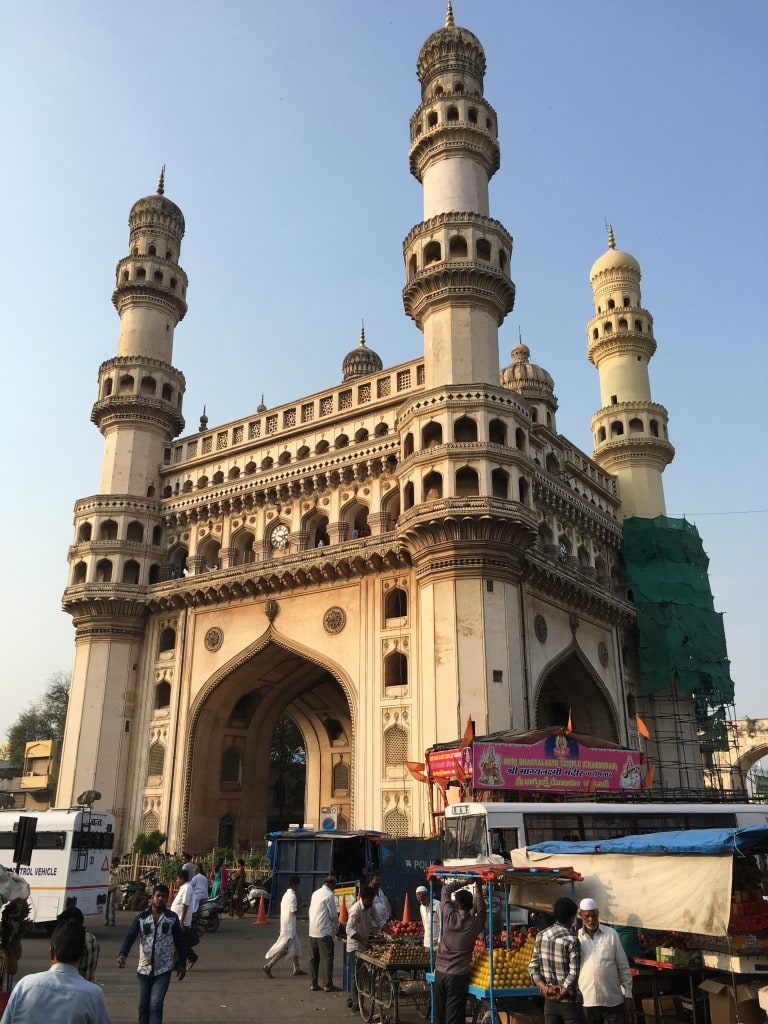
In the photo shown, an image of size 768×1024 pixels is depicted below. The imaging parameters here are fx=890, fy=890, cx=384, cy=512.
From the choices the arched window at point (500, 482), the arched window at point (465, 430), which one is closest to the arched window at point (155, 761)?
the arched window at point (500, 482)

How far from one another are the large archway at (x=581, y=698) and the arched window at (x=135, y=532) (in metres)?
16.3

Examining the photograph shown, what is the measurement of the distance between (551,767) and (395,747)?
548cm

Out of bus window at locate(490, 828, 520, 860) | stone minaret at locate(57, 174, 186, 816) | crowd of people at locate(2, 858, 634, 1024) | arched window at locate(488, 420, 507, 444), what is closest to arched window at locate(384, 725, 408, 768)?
arched window at locate(488, 420, 507, 444)

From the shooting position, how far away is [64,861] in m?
19.1

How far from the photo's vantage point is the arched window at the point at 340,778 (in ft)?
Answer: 118

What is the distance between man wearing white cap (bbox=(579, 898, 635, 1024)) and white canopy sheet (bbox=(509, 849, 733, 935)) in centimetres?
163

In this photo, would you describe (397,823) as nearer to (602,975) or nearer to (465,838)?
(465,838)

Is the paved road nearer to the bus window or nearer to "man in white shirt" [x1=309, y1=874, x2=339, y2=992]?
"man in white shirt" [x1=309, y1=874, x2=339, y2=992]

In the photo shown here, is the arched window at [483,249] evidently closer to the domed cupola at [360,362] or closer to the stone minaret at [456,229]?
the stone minaret at [456,229]

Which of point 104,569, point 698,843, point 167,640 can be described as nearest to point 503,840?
point 698,843

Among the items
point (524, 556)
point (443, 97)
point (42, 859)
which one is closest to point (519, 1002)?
point (42, 859)

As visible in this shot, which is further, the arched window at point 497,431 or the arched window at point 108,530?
the arched window at point 108,530

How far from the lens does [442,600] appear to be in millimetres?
25250

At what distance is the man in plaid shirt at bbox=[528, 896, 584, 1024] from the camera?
25.9 ft
